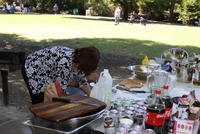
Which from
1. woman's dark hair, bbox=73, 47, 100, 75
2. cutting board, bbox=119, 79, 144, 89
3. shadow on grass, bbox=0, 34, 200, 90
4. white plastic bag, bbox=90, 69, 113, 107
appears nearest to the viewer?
white plastic bag, bbox=90, 69, 113, 107

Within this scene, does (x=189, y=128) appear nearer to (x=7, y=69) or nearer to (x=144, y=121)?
(x=144, y=121)

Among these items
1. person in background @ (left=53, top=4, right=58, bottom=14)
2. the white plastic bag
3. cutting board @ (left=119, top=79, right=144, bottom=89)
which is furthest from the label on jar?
person in background @ (left=53, top=4, right=58, bottom=14)

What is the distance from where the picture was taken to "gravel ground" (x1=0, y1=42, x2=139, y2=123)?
4834 millimetres

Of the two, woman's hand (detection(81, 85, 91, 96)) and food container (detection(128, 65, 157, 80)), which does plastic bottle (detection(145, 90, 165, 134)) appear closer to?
woman's hand (detection(81, 85, 91, 96))

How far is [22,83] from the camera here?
21.8 ft

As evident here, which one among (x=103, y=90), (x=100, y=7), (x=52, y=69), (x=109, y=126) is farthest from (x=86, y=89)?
(x=100, y=7)

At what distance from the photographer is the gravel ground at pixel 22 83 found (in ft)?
15.9

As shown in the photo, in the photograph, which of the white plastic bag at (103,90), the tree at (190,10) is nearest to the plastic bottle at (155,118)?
the white plastic bag at (103,90)

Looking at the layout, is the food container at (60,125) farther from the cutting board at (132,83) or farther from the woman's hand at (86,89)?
the cutting board at (132,83)

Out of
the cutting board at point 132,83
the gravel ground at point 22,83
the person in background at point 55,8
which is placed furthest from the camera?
the person in background at point 55,8

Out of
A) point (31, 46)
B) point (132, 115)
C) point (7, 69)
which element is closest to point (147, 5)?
point (31, 46)

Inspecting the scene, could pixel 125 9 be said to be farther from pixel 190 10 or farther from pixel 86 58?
pixel 86 58

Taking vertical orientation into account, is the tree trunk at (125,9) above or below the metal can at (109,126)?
above

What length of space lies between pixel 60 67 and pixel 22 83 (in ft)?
13.5
